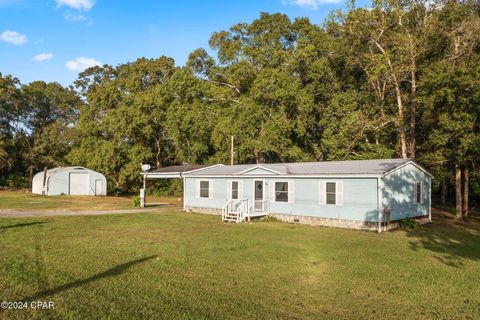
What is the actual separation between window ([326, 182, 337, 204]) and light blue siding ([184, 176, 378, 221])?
0.25m

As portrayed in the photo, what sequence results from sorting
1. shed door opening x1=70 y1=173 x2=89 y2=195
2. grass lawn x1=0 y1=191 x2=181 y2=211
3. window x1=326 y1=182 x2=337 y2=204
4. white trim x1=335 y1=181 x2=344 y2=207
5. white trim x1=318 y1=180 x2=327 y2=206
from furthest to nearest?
shed door opening x1=70 y1=173 x2=89 y2=195, grass lawn x1=0 y1=191 x2=181 y2=211, white trim x1=318 y1=180 x2=327 y2=206, window x1=326 y1=182 x2=337 y2=204, white trim x1=335 y1=181 x2=344 y2=207

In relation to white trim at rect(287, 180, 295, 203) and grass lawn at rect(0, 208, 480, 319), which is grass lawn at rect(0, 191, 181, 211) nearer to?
grass lawn at rect(0, 208, 480, 319)

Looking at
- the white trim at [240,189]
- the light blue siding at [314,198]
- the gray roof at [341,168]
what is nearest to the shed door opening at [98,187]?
the light blue siding at [314,198]

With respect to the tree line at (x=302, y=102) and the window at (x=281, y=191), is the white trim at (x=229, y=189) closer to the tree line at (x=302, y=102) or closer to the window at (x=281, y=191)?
the window at (x=281, y=191)

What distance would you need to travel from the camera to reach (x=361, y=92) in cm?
3089

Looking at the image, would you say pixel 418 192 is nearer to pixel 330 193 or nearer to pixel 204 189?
pixel 330 193

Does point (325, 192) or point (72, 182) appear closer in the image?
point (325, 192)

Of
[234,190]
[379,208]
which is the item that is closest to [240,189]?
[234,190]

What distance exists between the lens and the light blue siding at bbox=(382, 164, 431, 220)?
17734 millimetres

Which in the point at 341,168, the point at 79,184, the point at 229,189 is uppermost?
the point at 341,168

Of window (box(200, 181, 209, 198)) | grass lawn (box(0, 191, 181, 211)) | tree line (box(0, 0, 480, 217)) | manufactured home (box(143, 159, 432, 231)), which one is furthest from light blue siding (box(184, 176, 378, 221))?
tree line (box(0, 0, 480, 217))

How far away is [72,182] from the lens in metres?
40.4

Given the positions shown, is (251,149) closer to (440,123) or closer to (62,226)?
(440,123)

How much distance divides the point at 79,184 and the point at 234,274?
→ 3629 cm
